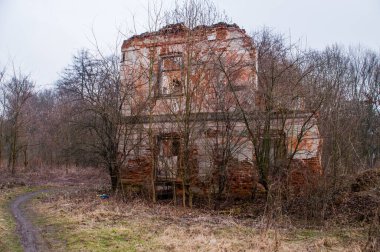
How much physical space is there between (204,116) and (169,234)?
5.61 m

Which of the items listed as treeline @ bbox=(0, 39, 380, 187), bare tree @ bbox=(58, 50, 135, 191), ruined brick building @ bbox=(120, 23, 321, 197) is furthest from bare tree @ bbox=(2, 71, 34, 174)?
ruined brick building @ bbox=(120, 23, 321, 197)

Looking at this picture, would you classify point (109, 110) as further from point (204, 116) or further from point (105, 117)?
point (204, 116)

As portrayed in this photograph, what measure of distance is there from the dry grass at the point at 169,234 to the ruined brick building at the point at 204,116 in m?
2.87

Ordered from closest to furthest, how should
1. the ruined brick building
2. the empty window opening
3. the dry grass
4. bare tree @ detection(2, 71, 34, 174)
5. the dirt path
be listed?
the dry grass, the dirt path, the ruined brick building, the empty window opening, bare tree @ detection(2, 71, 34, 174)

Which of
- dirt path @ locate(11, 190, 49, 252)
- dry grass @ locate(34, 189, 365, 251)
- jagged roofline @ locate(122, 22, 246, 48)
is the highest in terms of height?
jagged roofline @ locate(122, 22, 246, 48)

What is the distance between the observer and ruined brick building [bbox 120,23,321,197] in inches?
457

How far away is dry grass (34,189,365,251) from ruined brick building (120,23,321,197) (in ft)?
9.41

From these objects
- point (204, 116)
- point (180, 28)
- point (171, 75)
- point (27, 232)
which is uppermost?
point (180, 28)

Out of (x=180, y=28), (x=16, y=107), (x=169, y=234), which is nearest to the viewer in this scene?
(x=169, y=234)

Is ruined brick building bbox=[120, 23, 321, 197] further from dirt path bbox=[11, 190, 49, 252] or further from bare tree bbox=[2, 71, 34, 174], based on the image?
bare tree bbox=[2, 71, 34, 174]

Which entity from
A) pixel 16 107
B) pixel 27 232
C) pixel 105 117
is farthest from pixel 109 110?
pixel 16 107

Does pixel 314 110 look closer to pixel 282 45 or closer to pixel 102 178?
pixel 282 45

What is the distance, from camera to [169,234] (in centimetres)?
699

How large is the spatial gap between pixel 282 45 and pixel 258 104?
224 centimetres
